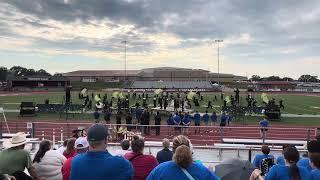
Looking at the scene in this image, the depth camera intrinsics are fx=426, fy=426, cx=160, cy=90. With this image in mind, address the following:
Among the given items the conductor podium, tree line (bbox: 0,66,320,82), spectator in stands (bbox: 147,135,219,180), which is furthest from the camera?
tree line (bbox: 0,66,320,82)

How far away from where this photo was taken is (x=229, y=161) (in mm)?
5449

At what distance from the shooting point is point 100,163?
3.83 metres

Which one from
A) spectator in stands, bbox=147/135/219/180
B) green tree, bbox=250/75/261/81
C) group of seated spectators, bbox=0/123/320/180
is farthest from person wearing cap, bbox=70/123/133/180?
green tree, bbox=250/75/261/81

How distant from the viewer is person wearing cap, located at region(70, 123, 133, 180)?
3.81m

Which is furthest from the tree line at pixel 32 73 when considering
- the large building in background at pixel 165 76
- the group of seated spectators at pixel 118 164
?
the group of seated spectators at pixel 118 164

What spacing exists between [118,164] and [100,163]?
0.54 ft

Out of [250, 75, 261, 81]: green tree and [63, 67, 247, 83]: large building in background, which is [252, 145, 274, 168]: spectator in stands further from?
[250, 75, 261, 81]: green tree

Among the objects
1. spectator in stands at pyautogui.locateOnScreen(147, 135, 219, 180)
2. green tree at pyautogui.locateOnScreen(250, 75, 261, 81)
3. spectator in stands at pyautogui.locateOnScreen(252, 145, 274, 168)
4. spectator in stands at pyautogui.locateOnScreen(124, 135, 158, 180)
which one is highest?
green tree at pyautogui.locateOnScreen(250, 75, 261, 81)

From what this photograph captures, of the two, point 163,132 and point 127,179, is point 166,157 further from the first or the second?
point 163,132

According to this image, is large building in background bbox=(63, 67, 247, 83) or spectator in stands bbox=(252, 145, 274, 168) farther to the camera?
large building in background bbox=(63, 67, 247, 83)

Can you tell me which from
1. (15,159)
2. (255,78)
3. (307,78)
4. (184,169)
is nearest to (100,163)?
(184,169)

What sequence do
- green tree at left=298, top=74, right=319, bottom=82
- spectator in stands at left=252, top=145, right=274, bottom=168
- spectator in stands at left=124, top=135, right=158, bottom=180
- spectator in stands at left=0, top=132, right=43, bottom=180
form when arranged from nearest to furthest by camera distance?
spectator in stands at left=0, top=132, right=43, bottom=180 → spectator in stands at left=124, top=135, right=158, bottom=180 → spectator in stands at left=252, top=145, right=274, bottom=168 → green tree at left=298, top=74, right=319, bottom=82

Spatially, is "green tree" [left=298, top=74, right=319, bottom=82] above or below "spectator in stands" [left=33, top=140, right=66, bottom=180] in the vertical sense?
above

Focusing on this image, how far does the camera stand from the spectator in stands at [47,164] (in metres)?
5.99
